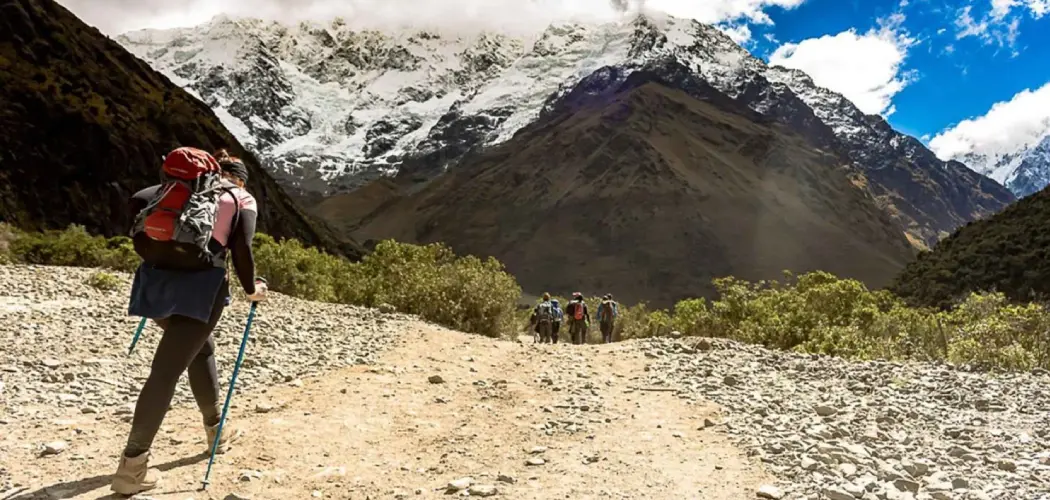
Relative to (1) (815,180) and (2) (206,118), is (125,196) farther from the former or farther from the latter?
(1) (815,180)

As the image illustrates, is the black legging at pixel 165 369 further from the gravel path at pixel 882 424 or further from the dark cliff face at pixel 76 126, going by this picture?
the dark cliff face at pixel 76 126

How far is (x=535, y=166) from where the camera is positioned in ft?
479

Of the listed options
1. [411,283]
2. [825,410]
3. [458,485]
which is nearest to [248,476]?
[458,485]

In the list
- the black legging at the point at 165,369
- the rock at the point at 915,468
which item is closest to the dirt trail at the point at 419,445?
the black legging at the point at 165,369

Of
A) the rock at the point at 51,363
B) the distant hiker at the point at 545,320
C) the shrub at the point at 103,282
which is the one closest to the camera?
the rock at the point at 51,363

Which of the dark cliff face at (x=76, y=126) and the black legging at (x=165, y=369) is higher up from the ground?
the dark cliff face at (x=76, y=126)

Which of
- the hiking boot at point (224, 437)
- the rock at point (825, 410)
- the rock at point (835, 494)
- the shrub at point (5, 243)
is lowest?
the hiking boot at point (224, 437)

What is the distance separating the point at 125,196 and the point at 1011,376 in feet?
132

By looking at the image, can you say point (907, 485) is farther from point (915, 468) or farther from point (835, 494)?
point (835, 494)

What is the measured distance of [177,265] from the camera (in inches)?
154

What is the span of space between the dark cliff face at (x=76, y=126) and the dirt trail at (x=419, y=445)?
3031cm

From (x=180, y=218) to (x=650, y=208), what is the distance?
11431 cm

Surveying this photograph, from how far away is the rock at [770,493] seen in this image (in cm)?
406

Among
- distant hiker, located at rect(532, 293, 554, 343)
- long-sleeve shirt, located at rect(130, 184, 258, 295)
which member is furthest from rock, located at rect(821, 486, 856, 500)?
distant hiker, located at rect(532, 293, 554, 343)
